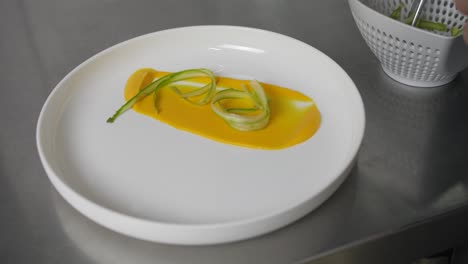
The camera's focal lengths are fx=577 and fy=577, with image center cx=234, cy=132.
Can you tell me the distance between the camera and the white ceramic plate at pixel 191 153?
0.61 m

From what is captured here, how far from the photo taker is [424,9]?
0.89 metres

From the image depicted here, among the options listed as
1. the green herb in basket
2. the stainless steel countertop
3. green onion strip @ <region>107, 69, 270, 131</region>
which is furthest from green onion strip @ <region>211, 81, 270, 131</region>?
the green herb in basket

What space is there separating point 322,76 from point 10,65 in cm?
50

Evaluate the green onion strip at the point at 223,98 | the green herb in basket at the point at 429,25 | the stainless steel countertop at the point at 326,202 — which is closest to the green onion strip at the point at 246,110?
the green onion strip at the point at 223,98

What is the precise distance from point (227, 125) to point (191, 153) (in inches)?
2.8

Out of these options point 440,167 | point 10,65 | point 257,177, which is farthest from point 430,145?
point 10,65

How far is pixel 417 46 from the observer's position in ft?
2.56

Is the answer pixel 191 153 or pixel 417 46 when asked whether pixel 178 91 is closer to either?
pixel 191 153

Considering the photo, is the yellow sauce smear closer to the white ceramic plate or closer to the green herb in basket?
the white ceramic plate

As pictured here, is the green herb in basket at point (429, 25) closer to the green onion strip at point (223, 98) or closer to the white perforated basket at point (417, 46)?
the white perforated basket at point (417, 46)

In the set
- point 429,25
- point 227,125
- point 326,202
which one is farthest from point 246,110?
point 429,25

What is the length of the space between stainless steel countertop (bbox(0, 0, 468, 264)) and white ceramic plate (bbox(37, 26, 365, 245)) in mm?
37

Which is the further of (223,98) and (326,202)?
(223,98)

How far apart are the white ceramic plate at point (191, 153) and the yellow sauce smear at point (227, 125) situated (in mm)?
12
